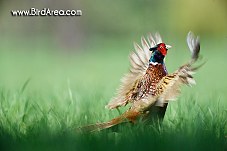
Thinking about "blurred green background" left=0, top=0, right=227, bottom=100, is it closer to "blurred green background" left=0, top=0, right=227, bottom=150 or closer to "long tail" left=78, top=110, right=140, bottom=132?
"blurred green background" left=0, top=0, right=227, bottom=150

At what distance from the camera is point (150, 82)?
2646 mm

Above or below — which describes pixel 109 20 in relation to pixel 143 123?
above

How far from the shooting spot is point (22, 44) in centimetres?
264

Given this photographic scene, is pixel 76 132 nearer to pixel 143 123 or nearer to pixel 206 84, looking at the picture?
pixel 143 123

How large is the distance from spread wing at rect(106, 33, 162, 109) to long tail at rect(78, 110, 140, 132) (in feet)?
0.13

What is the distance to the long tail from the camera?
2611 millimetres

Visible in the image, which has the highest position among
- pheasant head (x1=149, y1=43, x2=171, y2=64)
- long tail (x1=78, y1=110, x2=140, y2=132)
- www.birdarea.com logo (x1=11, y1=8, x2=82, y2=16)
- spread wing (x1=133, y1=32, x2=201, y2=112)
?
www.birdarea.com logo (x1=11, y1=8, x2=82, y2=16)

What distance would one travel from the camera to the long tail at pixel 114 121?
2611 mm

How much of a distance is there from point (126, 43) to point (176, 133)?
344 mm

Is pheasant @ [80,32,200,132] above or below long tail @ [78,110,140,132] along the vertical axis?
above

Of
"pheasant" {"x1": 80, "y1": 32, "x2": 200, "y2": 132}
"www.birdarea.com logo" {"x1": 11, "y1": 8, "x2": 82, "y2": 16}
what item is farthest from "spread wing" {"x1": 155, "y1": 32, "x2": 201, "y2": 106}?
"www.birdarea.com logo" {"x1": 11, "y1": 8, "x2": 82, "y2": 16}

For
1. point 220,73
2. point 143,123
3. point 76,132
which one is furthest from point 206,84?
point 76,132

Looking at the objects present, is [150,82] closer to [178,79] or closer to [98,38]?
[178,79]

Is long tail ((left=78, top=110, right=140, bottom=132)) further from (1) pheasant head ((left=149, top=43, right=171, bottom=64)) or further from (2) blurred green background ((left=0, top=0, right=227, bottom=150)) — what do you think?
(1) pheasant head ((left=149, top=43, right=171, bottom=64))
